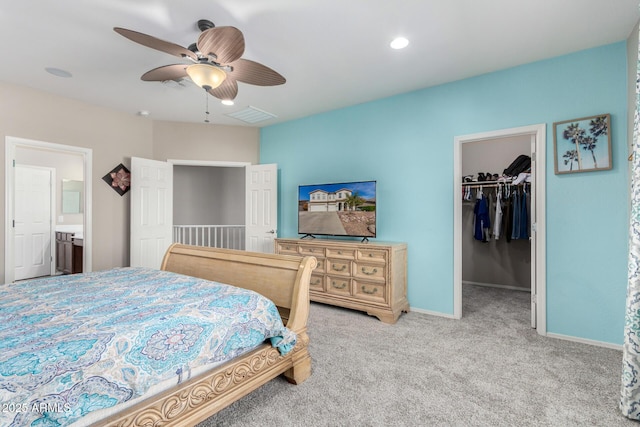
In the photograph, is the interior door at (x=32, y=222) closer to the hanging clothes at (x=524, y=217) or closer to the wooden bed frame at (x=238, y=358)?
the wooden bed frame at (x=238, y=358)

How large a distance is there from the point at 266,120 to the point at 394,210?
240 cm

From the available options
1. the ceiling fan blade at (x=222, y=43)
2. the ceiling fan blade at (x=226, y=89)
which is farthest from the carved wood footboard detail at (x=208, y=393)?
the ceiling fan blade at (x=226, y=89)

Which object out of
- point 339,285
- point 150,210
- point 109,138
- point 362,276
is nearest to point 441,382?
point 362,276

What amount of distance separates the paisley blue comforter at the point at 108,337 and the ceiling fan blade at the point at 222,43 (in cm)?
156

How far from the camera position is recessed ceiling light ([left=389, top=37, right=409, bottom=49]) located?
8.21 feet

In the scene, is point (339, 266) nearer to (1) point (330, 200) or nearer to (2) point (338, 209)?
(2) point (338, 209)

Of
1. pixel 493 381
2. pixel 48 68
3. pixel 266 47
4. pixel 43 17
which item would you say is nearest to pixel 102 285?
pixel 43 17

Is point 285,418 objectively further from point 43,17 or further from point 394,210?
point 43,17

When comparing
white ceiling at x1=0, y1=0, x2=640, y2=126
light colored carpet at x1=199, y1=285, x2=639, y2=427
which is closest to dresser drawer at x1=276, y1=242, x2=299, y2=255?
light colored carpet at x1=199, y1=285, x2=639, y2=427

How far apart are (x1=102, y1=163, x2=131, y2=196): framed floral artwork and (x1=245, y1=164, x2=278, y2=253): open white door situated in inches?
66.9

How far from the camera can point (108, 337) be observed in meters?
1.24

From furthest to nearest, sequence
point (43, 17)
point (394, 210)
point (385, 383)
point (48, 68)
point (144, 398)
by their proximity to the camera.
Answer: point (394, 210) < point (48, 68) < point (43, 17) < point (385, 383) < point (144, 398)

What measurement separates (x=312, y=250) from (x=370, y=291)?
34.7 inches

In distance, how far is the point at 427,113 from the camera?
11.5 feet
